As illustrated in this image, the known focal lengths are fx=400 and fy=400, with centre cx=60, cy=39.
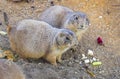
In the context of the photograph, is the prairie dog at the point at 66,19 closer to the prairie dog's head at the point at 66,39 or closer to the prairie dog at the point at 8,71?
the prairie dog's head at the point at 66,39

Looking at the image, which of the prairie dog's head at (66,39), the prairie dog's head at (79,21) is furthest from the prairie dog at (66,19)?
the prairie dog's head at (66,39)

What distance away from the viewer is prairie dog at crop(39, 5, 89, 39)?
6488mm

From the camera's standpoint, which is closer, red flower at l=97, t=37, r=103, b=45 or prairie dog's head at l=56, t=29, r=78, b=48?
prairie dog's head at l=56, t=29, r=78, b=48

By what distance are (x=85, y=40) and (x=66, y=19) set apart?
0.64 meters

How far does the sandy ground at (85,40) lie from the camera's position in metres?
5.87

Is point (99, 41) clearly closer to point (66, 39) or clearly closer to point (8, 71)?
point (66, 39)

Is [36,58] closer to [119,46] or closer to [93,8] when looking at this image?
[119,46]

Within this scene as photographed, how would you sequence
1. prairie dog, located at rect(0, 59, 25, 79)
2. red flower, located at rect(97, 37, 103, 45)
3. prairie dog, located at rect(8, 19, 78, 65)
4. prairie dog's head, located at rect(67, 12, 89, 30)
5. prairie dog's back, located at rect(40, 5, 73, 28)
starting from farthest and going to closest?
Result: red flower, located at rect(97, 37, 103, 45) → prairie dog's back, located at rect(40, 5, 73, 28) → prairie dog's head, located at rect(67, 12, 89, 30) → prairie dog, located at rect(8, 19, 78, 65) → prairie dog, located at rect(0, 59, 25, 79)

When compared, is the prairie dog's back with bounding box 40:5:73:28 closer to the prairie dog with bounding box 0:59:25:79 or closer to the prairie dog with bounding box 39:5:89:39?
the prairie dog with bounding box 39:5:89:39

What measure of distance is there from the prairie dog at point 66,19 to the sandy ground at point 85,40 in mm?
444

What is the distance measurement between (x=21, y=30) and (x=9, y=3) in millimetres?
1808

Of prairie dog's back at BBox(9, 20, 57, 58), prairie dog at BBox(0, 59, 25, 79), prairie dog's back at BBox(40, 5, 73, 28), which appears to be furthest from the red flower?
prairie dog at BBox(0, 59, 25, 79)

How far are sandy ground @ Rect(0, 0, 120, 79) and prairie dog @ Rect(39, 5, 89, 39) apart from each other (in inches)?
17.5

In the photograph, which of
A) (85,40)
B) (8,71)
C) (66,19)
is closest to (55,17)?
(66,19)
